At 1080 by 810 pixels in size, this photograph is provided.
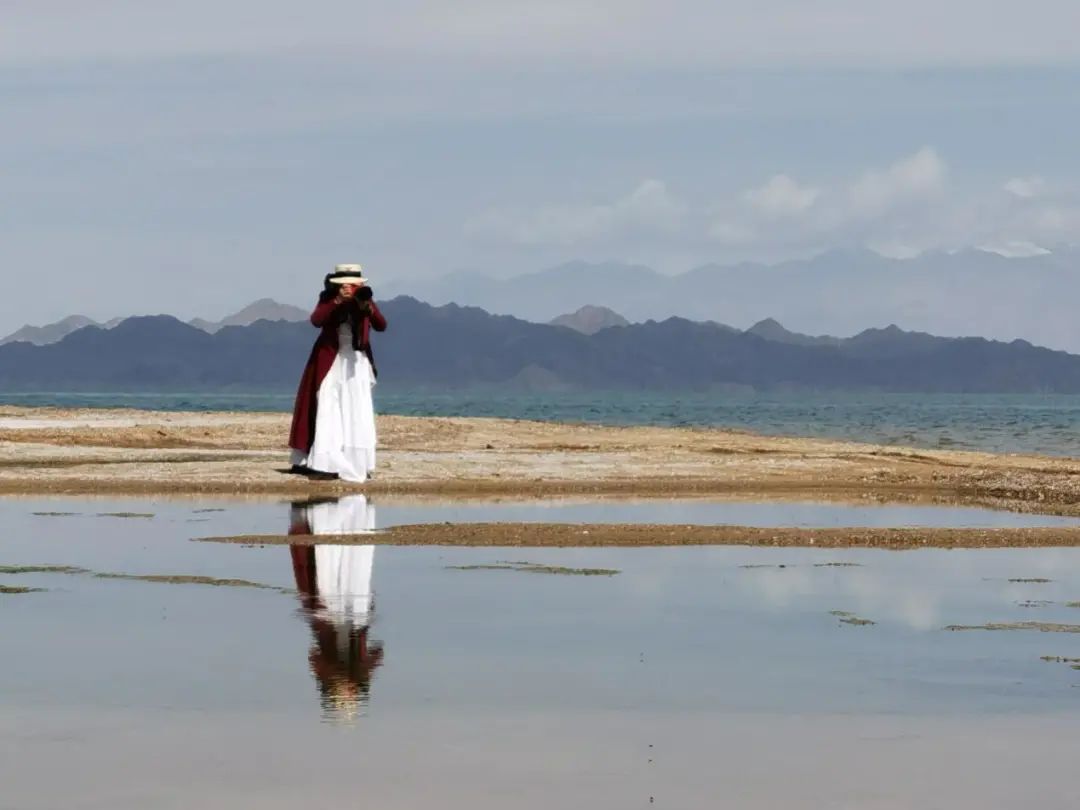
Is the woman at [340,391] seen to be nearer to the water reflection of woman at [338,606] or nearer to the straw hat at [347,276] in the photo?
the straw hat at [347,276]

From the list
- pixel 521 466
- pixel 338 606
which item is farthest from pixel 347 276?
pixel 338 606

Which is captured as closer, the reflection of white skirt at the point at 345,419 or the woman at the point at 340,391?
the woman at the point at 340,391

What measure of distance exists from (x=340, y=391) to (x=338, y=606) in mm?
13386

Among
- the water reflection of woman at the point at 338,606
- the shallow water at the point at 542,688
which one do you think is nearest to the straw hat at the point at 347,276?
the water reflection of woman at the point at 338,606

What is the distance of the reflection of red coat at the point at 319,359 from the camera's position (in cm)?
2577

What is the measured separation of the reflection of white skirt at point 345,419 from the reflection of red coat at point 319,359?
9cm

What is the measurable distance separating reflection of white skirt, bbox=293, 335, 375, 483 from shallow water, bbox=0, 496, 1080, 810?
32.5 feet

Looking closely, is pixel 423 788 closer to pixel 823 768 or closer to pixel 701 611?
pixel 823 768

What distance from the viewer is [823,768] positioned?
8.16 m

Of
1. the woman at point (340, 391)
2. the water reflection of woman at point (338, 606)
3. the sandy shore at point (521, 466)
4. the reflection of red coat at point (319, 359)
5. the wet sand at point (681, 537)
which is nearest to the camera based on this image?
the water reflection of woman at point (338, 606)

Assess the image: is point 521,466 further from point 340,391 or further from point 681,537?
point 681,537

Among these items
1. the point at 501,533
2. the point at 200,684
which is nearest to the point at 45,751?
the point at 200,684

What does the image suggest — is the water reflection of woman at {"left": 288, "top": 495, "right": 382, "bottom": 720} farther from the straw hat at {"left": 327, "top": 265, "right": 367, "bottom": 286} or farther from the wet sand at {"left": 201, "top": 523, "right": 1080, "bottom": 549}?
the straw hat at {"left": 327, "top": 265, "right": 367, "bottom": 286}

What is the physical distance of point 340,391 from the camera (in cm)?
2639
